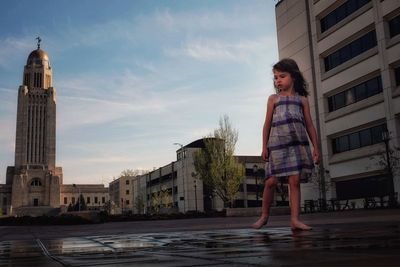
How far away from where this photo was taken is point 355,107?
34.8 m

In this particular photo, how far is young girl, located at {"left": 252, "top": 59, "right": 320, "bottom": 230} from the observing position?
590cm

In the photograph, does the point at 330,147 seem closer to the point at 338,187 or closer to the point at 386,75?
the point at 338,187

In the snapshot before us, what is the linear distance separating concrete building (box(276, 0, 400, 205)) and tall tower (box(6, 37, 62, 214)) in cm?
10228

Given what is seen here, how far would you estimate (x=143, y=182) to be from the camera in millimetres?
102875

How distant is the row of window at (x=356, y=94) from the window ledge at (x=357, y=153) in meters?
3.98

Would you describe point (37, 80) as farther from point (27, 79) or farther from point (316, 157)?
point (316, 157)

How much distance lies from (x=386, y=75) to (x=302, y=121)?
28244mm

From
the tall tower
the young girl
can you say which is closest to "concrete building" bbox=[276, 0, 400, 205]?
the young girl

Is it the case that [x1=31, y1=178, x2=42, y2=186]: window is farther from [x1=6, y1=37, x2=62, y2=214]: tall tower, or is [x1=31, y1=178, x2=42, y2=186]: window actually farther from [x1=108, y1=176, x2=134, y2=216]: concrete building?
[x1=108, y1=176, x2=134, y2=216]: concrete building

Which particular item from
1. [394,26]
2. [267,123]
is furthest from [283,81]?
[394,26]

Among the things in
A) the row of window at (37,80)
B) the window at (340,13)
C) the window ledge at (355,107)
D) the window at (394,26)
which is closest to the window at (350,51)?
the window at (394,26)

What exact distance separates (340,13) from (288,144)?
34648 millimetres

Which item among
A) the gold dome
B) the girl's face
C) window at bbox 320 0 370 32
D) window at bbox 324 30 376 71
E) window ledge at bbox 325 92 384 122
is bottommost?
the girl's face

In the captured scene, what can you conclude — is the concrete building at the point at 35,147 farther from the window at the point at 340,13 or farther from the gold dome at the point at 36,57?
the window at the point at 340,13
